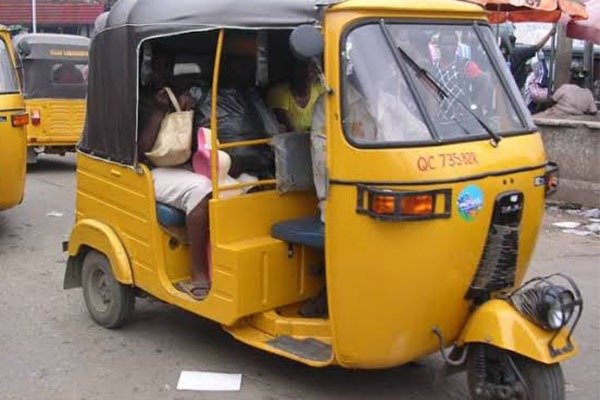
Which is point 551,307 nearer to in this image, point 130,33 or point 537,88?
point 130,33

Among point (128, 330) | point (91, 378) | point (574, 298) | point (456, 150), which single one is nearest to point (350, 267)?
point (456, 150)

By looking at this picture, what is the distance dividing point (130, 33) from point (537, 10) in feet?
24.1

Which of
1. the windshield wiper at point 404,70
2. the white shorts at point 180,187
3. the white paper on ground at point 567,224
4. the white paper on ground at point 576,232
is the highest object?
the windshield wiper at point 404,70

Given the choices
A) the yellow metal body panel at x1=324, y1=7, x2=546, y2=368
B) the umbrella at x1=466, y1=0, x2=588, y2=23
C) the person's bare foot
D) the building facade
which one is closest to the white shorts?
the person's bare foot

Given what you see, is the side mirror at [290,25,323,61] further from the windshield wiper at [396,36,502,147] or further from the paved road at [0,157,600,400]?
the paved road at [0,157,600,400]

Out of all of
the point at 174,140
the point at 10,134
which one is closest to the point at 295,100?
the point at 174,140

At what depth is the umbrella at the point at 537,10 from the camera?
34.7ft

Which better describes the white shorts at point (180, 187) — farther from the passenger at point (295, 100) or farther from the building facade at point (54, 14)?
the building facade at point (54, 14)

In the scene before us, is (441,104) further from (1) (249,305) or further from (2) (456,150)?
(1) (249,305)

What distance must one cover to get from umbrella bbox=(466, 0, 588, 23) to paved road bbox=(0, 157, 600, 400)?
15.1ft

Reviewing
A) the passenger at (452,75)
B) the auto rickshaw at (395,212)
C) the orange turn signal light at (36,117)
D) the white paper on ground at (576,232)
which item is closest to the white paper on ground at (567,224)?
the white paper on ground at (576,232)

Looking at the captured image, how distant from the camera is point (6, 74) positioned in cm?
816

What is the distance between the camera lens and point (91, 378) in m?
4.87

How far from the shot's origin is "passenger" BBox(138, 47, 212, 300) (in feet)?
16.0
